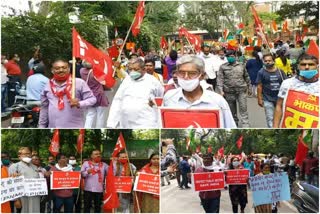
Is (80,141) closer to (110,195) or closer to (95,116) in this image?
(110,195)

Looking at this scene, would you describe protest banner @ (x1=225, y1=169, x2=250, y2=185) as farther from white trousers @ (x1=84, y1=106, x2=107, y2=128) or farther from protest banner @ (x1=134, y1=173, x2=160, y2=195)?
white trousers @ (x1=84, y1=106, x2=107, y2=128)

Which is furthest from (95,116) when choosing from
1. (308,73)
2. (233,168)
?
(308,73)

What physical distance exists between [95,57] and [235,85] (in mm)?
2457

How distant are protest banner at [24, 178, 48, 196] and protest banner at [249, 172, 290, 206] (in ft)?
6.66

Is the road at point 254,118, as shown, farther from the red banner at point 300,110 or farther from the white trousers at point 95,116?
the red banner at point 300,110

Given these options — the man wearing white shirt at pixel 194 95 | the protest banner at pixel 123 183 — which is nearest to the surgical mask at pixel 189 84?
the man wearing white shirt at pixel 194 95

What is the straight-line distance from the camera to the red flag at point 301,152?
486cm

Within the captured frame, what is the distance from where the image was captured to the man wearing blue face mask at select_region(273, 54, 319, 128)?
15.9ft

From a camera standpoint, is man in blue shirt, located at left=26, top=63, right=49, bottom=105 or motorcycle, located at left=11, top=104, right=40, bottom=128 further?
motorcycle, located at left=11, top=104, right=40, bottom=128

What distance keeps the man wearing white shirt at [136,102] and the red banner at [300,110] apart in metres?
1.33

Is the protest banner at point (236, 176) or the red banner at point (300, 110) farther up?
the red banner at point (300, 110)

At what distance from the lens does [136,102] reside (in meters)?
5.50

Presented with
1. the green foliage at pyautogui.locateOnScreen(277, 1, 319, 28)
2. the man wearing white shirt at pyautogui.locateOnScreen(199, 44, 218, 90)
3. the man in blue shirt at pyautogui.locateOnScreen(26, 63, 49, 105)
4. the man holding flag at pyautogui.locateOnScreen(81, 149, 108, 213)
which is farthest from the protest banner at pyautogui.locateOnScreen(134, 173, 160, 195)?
the green foliage at pyautogui.locateOnScreen(277, 1, 319, 28)

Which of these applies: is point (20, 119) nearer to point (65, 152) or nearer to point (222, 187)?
point (65, 152)
